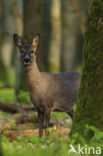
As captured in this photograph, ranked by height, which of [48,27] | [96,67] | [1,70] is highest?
[96,67]

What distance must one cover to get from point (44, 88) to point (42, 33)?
6803 millimetres

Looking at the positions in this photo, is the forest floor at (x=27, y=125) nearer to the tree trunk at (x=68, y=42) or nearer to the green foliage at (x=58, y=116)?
the green foliage at (x=58, y=116)

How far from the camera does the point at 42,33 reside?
1686 cm

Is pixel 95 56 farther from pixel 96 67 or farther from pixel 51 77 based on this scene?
pixel 51 77

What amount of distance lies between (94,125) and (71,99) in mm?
4048

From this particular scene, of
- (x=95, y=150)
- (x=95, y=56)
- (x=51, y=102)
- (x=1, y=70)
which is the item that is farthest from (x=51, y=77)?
A: (x=1, y=70)

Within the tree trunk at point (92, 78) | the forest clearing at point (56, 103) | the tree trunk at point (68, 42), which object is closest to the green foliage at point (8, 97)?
the forest clearing at point (56, 103)

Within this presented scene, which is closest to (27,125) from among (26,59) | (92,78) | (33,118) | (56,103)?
(33,118)

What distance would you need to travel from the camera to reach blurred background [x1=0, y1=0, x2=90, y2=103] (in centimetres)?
1656

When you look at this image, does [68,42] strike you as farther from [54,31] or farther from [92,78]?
[92,78]

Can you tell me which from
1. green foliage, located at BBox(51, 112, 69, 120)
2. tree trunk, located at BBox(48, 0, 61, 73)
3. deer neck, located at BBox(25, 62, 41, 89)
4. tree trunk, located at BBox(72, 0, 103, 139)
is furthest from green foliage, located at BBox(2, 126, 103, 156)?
tree trunk, located at BBox(48, 0, 61, 73)

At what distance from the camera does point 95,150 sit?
6383 millimetres

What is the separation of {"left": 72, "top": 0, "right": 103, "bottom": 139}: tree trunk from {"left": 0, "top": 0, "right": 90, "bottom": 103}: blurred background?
7.20 metres

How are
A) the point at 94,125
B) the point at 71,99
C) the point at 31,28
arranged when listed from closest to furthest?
the point at 94,125 → the point at 71,99 → the point at 31,28
